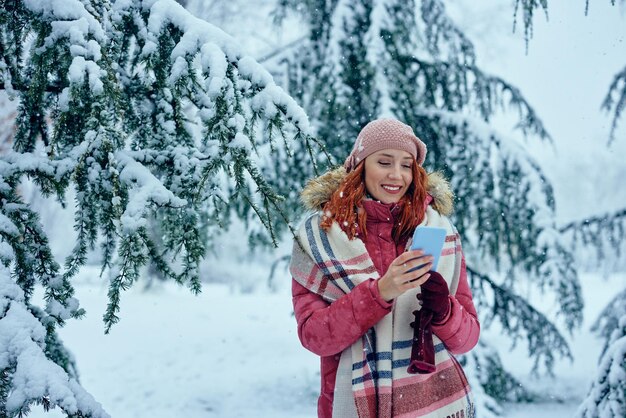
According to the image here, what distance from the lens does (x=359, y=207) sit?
1938 millimetres

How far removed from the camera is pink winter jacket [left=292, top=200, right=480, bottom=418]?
1713 mm

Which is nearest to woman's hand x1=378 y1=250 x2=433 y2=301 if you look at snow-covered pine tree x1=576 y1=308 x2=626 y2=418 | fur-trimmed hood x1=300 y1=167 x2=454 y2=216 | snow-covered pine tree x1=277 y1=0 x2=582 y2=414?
fur-trimmed hood x1=300 y1=167 x2=454 y2=216

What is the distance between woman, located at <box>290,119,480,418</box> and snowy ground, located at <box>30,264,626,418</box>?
12.6 feet

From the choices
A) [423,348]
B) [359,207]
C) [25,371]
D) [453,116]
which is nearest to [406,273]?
[423,348]

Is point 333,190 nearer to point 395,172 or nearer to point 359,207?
point 359,207

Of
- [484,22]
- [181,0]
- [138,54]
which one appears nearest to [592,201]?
[484,22]

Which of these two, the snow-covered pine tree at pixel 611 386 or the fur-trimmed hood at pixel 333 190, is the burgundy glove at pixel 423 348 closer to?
the fur-trimmed hood at pixel 333 190

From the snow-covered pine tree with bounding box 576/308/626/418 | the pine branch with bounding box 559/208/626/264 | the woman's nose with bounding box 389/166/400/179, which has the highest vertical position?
the pine branch with bounding box 559/208/626/264

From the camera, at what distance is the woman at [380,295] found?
174 cm

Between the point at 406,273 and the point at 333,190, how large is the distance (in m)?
0.52

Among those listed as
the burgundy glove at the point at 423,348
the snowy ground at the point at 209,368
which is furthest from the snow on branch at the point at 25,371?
the snowy ground at the point at 209,368

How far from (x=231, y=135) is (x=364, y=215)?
1.90 ft

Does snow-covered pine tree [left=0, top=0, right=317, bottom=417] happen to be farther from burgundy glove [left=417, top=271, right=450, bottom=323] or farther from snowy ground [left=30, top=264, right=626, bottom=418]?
snowy ground [left=30, top=264, right=626, bottom=418]

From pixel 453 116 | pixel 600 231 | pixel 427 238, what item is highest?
pixel 453 116
